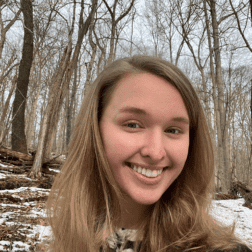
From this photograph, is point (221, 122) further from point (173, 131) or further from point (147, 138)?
point (147, 138)

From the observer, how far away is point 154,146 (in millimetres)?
864

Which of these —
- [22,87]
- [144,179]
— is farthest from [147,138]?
[22,87]

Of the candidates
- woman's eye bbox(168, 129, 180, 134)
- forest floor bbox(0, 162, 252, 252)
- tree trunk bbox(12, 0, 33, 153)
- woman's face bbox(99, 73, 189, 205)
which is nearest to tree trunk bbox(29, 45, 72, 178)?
forest floor bbox(0, 162, 252, 252)

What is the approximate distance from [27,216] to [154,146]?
8.22 ft

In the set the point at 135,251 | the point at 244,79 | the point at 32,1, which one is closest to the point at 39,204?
the point at 135,251

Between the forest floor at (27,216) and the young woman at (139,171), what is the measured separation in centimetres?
28

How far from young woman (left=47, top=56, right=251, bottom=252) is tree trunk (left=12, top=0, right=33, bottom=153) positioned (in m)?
5.90

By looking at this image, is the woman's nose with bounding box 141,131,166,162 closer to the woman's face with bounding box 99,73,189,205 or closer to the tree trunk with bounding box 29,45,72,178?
the woman's face with bounding box 99,73,189,205

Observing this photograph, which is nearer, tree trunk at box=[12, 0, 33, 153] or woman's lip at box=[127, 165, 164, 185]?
woman's lip at box=[127, 165, 164, 185]

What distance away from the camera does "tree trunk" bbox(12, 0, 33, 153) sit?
6441 millimetres

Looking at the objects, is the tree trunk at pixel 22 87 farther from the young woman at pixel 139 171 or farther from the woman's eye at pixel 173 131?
the woman's eye at pixel 173 131

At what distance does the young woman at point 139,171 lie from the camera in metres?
0.90

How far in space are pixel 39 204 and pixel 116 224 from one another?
273 cm

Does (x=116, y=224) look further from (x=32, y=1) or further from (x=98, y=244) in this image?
(x=32, y=1)
